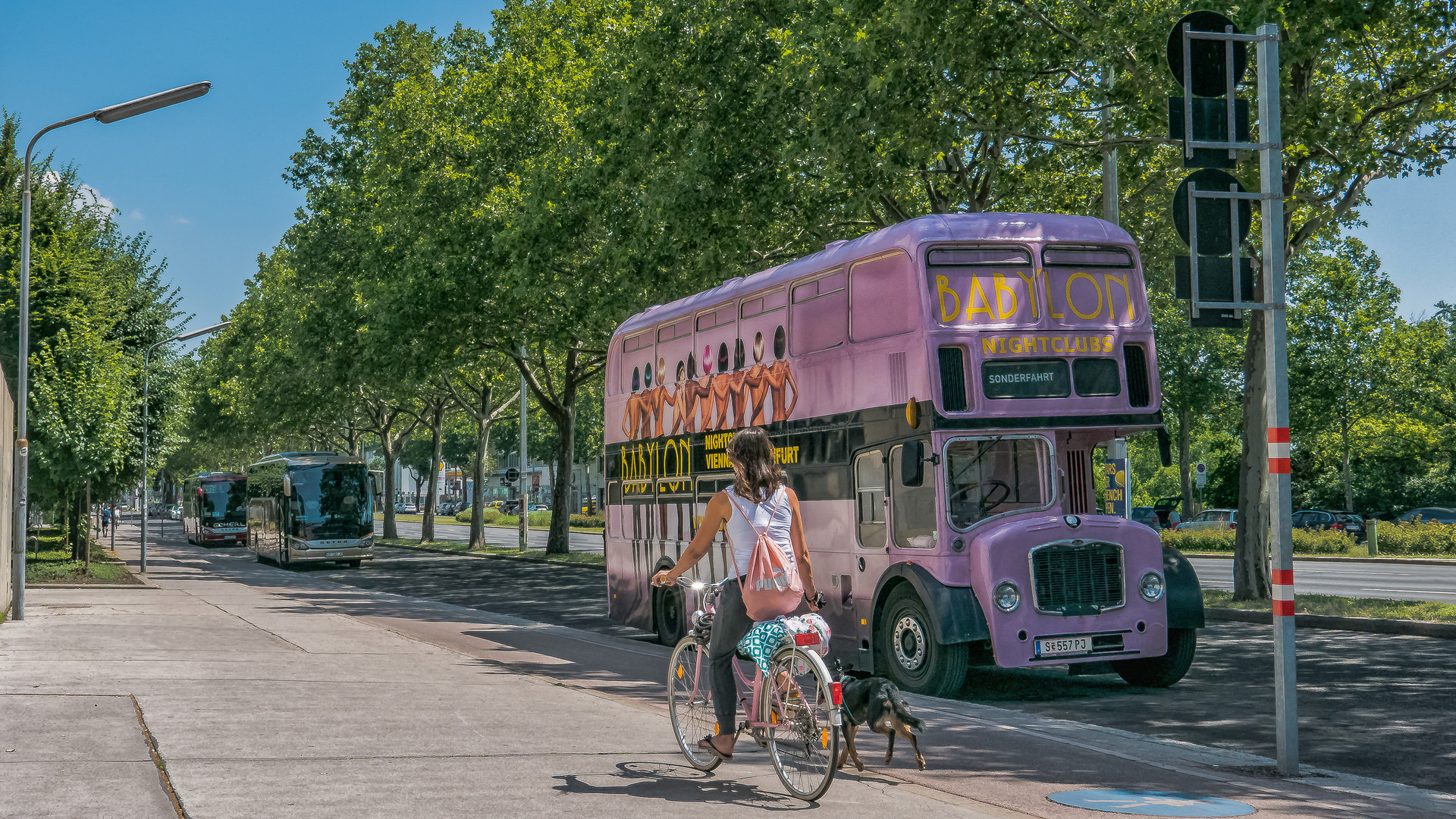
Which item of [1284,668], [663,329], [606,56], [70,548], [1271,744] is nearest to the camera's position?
[1284,668]

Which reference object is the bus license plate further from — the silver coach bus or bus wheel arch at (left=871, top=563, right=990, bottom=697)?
the silver coach bus

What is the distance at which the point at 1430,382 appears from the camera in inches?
1827

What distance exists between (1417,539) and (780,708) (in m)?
37.6

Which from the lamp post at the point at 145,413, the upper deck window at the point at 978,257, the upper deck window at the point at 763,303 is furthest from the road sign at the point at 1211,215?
the lamp post at the point at 145,413

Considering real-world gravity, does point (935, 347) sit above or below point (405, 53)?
below

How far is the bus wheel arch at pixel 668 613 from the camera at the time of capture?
16.4m

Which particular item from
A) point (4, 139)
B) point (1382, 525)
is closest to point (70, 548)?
point (4, 139)

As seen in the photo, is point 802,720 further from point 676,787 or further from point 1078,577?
point 1078,577

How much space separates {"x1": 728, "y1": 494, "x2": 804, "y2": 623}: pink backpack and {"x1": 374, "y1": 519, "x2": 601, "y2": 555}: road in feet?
120

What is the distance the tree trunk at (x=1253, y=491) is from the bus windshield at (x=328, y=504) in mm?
25967

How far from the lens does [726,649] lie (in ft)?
22.4

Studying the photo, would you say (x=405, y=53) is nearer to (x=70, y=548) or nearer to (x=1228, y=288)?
(x=70, y=548)

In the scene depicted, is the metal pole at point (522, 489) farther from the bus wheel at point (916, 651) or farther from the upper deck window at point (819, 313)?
the bus wheel at point (916, 651)

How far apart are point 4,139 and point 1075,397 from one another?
23558 millimetres
